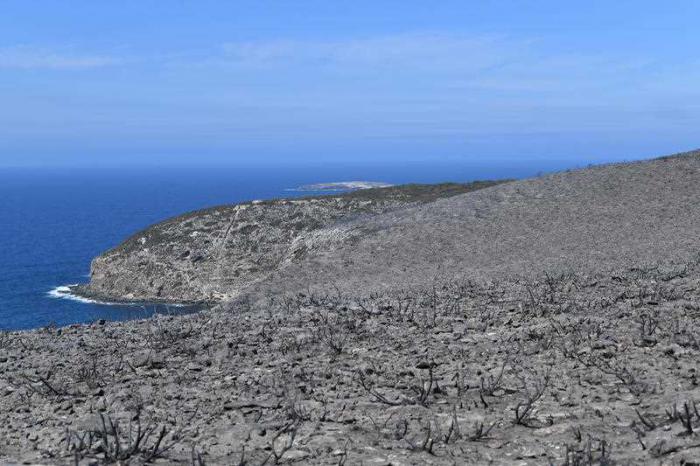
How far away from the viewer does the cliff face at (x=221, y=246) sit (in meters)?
66.1

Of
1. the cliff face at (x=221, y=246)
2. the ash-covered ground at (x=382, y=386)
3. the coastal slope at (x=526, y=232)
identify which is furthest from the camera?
the cliff face at (x=221, y=246)

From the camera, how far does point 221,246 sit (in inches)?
2712

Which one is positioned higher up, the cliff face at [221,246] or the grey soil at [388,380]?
the grey soil at [388,380]

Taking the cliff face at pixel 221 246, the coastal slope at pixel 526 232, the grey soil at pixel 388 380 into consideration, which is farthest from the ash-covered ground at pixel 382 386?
the cliff face at pixel 221 246

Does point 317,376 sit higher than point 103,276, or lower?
higher

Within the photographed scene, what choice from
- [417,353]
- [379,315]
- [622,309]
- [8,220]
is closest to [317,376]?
[417,353]

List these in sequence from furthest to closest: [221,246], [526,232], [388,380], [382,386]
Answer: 1. [221,246]
2. [526,232]
3. [388,380]
4. [382,386]

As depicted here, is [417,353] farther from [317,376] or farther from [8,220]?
[8,220]

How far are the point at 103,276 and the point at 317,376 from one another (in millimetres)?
65761

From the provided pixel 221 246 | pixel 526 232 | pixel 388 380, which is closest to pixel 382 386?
pixel 388 380

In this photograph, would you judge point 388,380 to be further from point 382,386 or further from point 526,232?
point 526,232

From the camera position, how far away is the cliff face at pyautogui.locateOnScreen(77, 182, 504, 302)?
217ft

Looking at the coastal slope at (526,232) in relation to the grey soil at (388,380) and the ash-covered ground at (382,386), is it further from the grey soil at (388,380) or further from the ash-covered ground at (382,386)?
the ash-covered ground at (382,386)

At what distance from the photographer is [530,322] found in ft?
34.4
